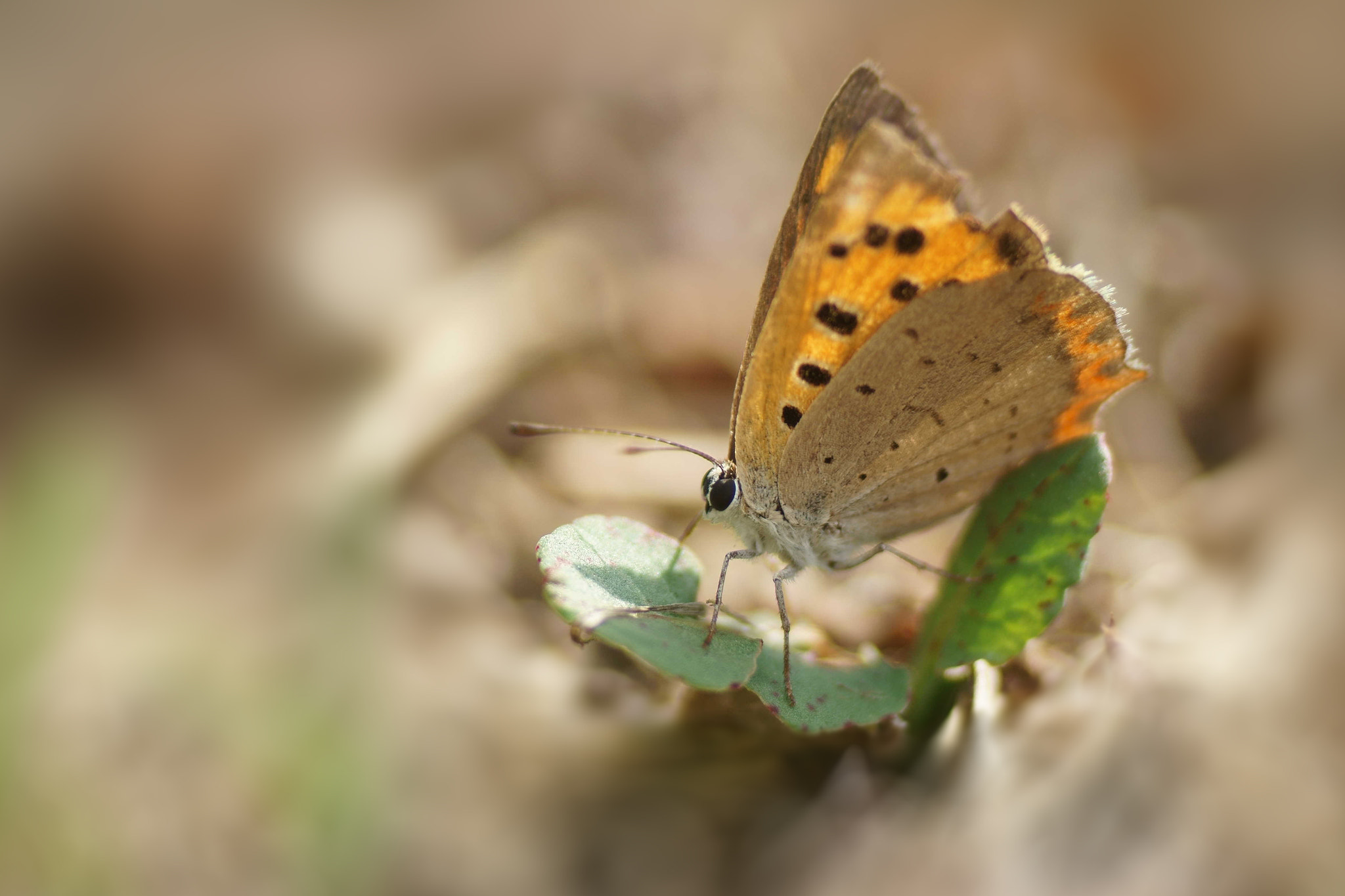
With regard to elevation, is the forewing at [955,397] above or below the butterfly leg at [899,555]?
above

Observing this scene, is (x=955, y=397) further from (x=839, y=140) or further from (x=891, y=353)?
(x=839, y=140)

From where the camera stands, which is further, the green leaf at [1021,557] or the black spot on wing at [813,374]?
the black spot on wing at [813,374]

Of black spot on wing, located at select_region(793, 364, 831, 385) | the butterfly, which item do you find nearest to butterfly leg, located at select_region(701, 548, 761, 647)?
the butterfly

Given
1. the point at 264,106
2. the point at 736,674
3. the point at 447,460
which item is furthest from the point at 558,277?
the point at 736,674

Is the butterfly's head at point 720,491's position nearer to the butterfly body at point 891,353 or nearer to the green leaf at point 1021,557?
the butterfly body at point 891,353

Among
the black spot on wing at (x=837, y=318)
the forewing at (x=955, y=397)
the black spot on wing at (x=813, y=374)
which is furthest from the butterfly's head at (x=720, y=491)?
the black spot on wing at (x=837, y=318)

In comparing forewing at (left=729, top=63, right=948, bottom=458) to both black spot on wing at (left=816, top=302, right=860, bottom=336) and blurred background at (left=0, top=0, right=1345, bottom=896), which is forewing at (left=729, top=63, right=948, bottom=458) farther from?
blurred background at (left=0, top=0, right=1345, bottom=896)

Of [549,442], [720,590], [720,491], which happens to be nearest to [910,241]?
[720,491]

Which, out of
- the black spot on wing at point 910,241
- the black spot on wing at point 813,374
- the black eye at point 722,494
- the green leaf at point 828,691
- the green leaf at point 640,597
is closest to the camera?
the green leaf at point 640,597

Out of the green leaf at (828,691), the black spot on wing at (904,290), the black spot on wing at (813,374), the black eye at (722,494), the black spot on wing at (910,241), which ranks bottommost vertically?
the green leaf at (828,691)
